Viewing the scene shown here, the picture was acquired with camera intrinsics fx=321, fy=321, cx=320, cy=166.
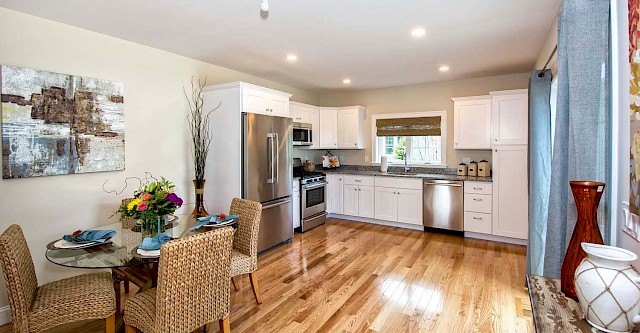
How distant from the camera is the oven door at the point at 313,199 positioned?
211 inches

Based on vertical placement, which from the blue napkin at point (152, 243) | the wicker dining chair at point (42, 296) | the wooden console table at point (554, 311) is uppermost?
the blue napkin at point (152, 243)

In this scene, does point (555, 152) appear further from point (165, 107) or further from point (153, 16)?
point (165, 107)

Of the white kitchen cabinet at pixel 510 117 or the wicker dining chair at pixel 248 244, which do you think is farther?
the white kitchen cabinet at pixel 510 117

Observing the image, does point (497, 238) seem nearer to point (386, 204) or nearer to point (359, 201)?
point (386, 204)

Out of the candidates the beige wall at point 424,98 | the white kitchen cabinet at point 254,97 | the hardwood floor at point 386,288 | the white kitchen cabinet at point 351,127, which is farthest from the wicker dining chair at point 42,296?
the beige wall at point 424,98

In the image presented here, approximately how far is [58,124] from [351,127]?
454 centimetres

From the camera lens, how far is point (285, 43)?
354 cm

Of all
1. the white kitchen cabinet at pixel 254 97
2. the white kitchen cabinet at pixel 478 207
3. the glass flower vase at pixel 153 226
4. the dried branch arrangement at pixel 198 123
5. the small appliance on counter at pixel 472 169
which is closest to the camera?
the glass flower vase at pixel 153 226

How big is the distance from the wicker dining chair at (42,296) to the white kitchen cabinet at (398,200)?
4.25m

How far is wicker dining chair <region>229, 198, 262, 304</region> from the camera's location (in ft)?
9.11

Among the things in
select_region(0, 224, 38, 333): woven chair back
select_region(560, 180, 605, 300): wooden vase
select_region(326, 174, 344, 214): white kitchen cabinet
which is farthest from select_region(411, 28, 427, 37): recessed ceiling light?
select_region(0, 224, 38, 333): woven chair back

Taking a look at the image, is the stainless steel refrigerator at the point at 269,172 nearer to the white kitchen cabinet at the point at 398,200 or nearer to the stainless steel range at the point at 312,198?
the stainless steel range at the point at 312,198

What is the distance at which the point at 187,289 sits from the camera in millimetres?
1859

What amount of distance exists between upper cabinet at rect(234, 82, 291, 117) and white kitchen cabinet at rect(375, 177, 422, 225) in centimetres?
215
